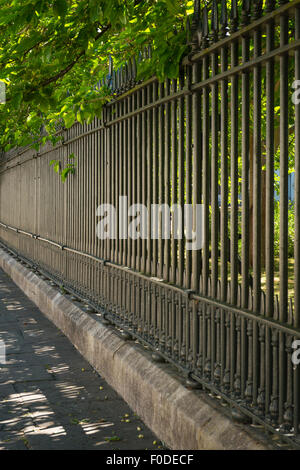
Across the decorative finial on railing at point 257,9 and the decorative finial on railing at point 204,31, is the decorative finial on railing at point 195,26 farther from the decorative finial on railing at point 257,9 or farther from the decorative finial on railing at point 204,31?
the decorative finial on railing at point 257,9

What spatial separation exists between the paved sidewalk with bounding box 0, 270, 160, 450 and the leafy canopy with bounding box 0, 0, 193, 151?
2.50 metres

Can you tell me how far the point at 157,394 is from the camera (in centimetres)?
512

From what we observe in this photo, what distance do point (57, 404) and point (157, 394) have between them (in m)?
1.14

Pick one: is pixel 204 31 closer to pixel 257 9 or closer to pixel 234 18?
pixel 234 18

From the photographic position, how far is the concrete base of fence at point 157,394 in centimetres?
415

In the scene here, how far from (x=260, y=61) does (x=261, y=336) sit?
5.22ft

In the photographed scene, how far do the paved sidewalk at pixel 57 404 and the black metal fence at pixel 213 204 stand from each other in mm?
591

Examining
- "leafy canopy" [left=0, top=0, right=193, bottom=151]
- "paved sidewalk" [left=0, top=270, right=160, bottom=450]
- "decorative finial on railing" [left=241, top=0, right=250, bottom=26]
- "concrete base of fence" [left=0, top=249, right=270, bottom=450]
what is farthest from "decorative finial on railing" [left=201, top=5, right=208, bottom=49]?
"paved sidewalk" [left=0, top=270, right=160, bottom=450]

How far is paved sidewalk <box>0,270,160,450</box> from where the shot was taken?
16.3ft

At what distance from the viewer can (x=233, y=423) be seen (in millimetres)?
4133

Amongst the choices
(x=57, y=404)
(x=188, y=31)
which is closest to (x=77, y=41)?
(x=188, y=31)

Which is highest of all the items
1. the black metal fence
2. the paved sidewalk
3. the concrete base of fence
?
the black metal fence

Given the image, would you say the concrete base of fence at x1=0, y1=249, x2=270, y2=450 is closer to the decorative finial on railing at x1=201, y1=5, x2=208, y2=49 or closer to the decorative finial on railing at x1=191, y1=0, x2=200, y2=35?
the decorative finial on railing at x1=201, y1=5, x2=208, y2=49
